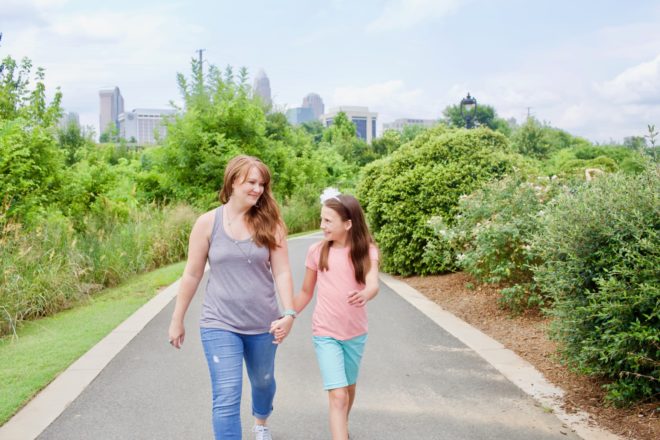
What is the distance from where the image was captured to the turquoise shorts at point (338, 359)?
3.88 meters

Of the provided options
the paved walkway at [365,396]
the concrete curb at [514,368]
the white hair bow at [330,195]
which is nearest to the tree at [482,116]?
the concrete curb at [514,368]

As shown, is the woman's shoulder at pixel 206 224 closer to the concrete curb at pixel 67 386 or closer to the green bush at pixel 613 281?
the concrete curb at pixel 67 386

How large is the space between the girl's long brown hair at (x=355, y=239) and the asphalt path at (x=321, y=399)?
1.20 meters

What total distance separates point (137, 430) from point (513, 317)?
16.8 feet

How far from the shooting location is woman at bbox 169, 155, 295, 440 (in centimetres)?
374

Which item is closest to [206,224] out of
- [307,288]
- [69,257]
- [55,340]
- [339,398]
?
[307,288]

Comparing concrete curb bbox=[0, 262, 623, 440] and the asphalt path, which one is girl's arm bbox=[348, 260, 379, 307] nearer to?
the asphalt path

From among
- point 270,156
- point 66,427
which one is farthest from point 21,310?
point 270,156

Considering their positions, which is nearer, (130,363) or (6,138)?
(130,363)

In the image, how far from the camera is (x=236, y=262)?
3.82 m

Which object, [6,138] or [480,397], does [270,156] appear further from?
[480,397]

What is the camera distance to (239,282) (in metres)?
3.81

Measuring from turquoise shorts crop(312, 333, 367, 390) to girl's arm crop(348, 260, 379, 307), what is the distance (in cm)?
23

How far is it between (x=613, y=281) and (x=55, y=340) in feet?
19.1
